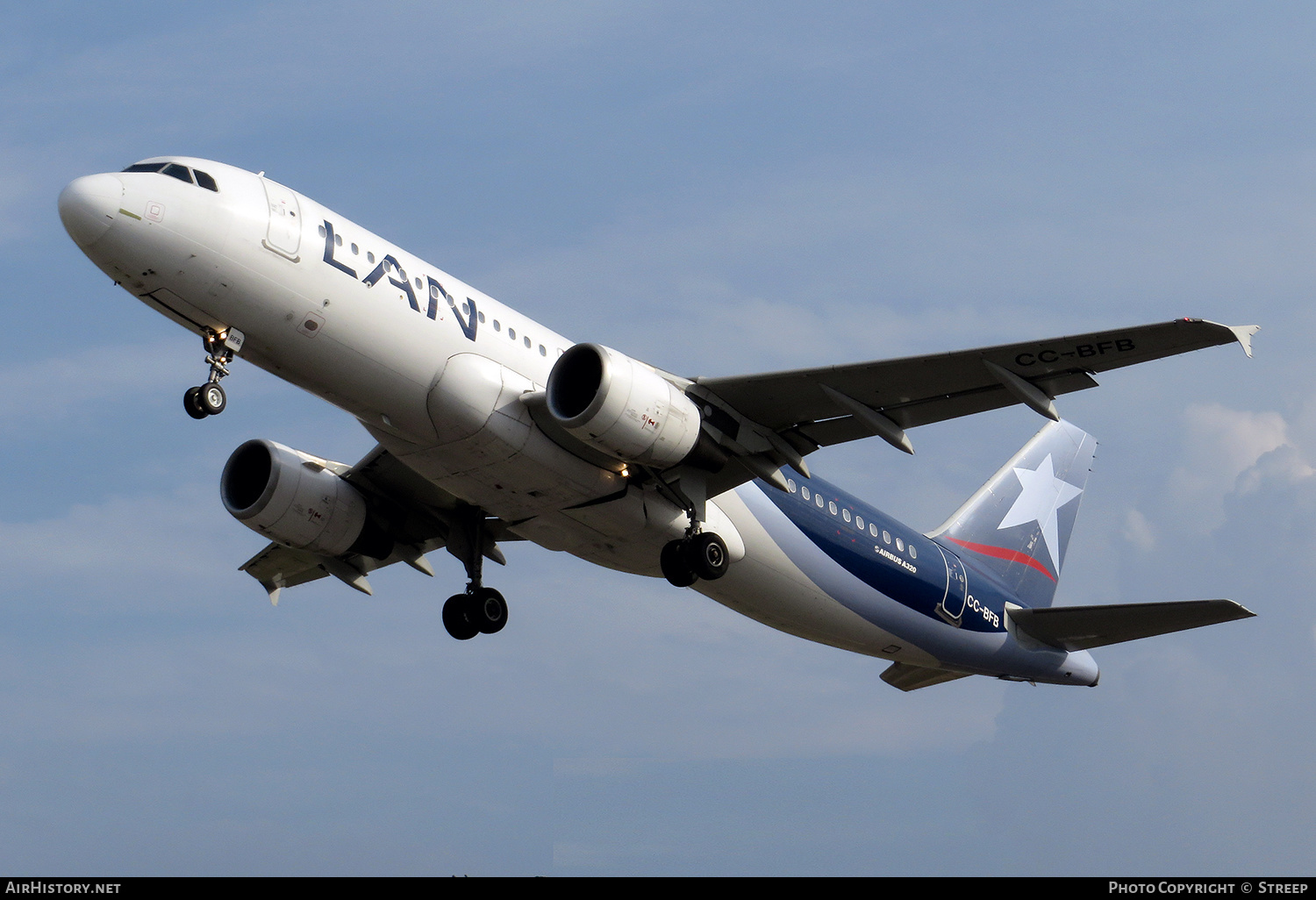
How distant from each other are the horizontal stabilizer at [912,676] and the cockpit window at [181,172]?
1860 centimetres

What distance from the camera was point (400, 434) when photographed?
2378 cm

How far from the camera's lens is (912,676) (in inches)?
1300

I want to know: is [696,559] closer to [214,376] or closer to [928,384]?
[928,384]

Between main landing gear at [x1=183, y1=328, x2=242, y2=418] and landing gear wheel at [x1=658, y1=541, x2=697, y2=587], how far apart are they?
8.14 meters

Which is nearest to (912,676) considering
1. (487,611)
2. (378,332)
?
(487,611)

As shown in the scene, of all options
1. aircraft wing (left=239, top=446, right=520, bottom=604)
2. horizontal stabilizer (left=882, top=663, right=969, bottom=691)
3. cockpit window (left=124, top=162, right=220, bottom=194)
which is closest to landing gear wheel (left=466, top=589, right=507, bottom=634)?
aircraft wing (left=239, top=446, right=520, bottom=604)

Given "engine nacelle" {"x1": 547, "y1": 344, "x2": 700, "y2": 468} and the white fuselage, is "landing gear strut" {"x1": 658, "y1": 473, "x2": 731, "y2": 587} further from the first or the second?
"engine nacelle" {"x1": 547, "y1": 344, "x2": 700, "y2": 468}

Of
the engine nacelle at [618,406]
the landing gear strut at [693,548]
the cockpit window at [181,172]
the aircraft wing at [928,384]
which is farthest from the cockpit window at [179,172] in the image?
the landing gear strut at [693,548]

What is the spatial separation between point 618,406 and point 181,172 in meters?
7.62

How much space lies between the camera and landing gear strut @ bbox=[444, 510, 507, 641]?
1132 inches

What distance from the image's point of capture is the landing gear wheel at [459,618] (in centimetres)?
2880
